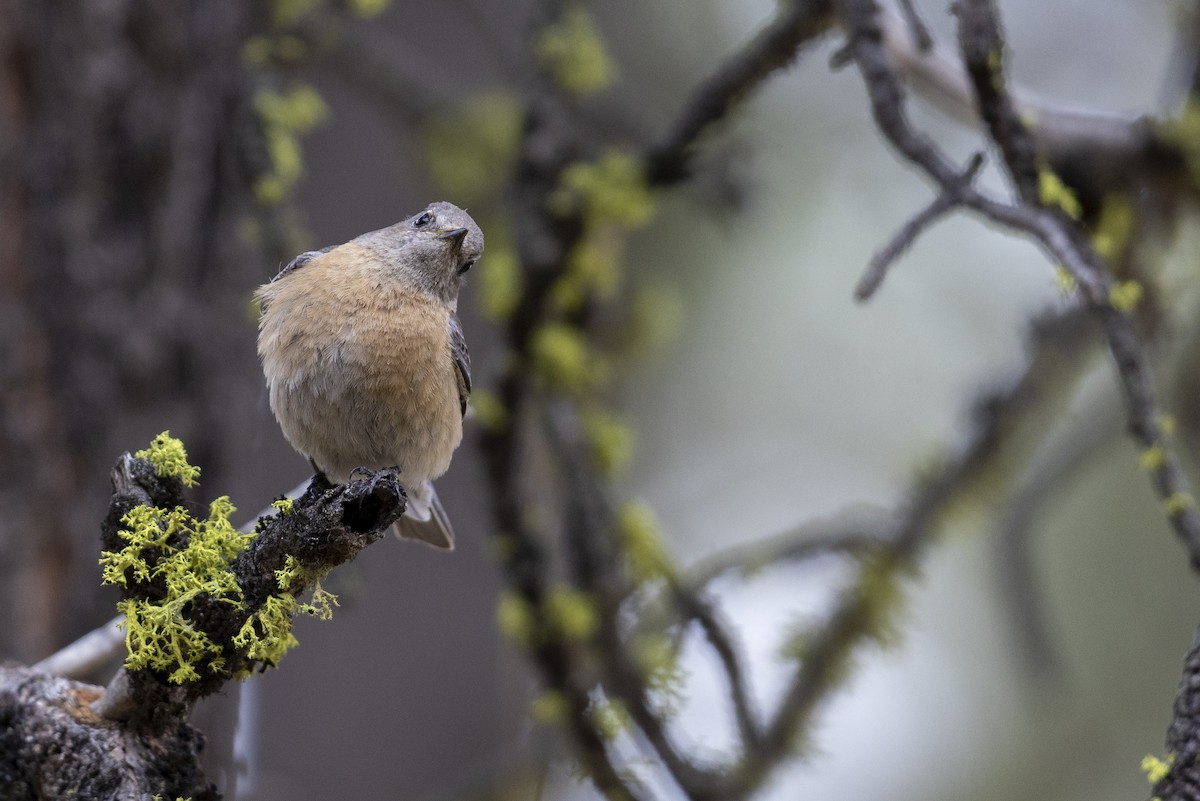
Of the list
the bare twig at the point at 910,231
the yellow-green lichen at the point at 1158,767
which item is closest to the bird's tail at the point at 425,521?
the bare twig at the point at 910,231

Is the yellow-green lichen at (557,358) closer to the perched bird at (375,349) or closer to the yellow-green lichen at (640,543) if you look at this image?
the yellow-green lichen at (640,543)

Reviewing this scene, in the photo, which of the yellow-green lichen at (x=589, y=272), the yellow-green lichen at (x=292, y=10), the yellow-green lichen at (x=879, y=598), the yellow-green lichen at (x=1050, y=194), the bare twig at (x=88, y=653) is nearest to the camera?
the bare twig at (x=88, y=653)

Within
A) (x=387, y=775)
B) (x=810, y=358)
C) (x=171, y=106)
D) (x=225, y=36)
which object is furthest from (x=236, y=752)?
(x=810, y=358)

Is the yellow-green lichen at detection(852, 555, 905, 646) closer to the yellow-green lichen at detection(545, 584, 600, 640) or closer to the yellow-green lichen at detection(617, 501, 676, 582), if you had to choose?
the yellow-green lichen at detection(617, 501, 676, 582)

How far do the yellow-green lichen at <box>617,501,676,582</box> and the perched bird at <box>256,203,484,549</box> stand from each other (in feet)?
4.11

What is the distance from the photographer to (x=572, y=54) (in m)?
4.27

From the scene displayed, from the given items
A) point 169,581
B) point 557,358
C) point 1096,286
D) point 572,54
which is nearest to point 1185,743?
point 1096,286

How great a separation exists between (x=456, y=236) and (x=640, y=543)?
66.4 inches

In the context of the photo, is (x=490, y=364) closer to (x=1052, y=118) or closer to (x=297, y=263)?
(x=297, y=263)

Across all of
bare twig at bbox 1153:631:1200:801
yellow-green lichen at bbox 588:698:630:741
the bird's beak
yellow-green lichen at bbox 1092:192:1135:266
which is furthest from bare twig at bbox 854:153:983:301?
yellow-green lichen at bbox 1092:192:1135:266

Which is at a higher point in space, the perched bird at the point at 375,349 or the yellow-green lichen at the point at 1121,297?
the perched bird at the point at 375,349

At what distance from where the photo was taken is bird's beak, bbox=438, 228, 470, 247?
2.98 metres

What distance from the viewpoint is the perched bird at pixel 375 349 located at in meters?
2.84

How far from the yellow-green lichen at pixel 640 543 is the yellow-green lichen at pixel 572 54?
163cm
